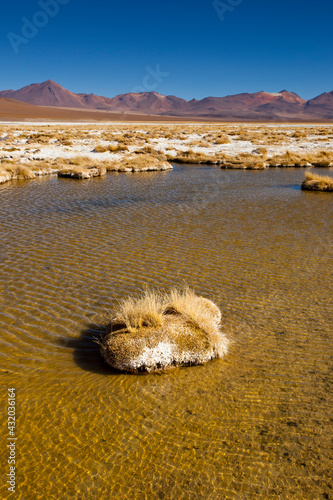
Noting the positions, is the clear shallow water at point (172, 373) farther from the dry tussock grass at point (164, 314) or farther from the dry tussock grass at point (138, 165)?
the dry tussock grass at point (138, 165)

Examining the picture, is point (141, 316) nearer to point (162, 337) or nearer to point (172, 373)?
point (162, 337)

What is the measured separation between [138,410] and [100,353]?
113cm

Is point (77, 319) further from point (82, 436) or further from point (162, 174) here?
point (162, 174)

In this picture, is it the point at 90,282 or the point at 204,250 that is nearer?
the point at 90,282

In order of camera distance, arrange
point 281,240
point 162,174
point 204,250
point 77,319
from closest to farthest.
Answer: point 77,319 < point 204,250 < point 281,240 < point 162,174

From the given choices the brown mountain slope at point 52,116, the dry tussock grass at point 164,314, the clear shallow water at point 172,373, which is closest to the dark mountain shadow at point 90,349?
the clear shallow water at point 172,373

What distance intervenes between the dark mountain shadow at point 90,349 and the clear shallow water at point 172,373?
18mm

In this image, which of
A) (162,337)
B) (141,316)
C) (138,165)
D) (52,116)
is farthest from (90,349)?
(52,116)

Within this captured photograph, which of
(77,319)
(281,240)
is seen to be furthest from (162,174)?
(77,319)

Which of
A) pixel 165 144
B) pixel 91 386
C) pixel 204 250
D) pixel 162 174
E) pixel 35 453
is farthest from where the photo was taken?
pixel 165 144

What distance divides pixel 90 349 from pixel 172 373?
3.79ft

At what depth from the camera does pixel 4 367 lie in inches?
167

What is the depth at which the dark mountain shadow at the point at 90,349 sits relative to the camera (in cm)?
432

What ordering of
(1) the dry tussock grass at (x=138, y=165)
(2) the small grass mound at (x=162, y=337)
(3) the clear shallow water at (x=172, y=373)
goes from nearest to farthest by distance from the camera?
(3) the clear shallow water at (x=172, y=373) < (2) the small grass mound at (x=162, y=337) < (1) the dry tussock grass at (x=138, y=165)
